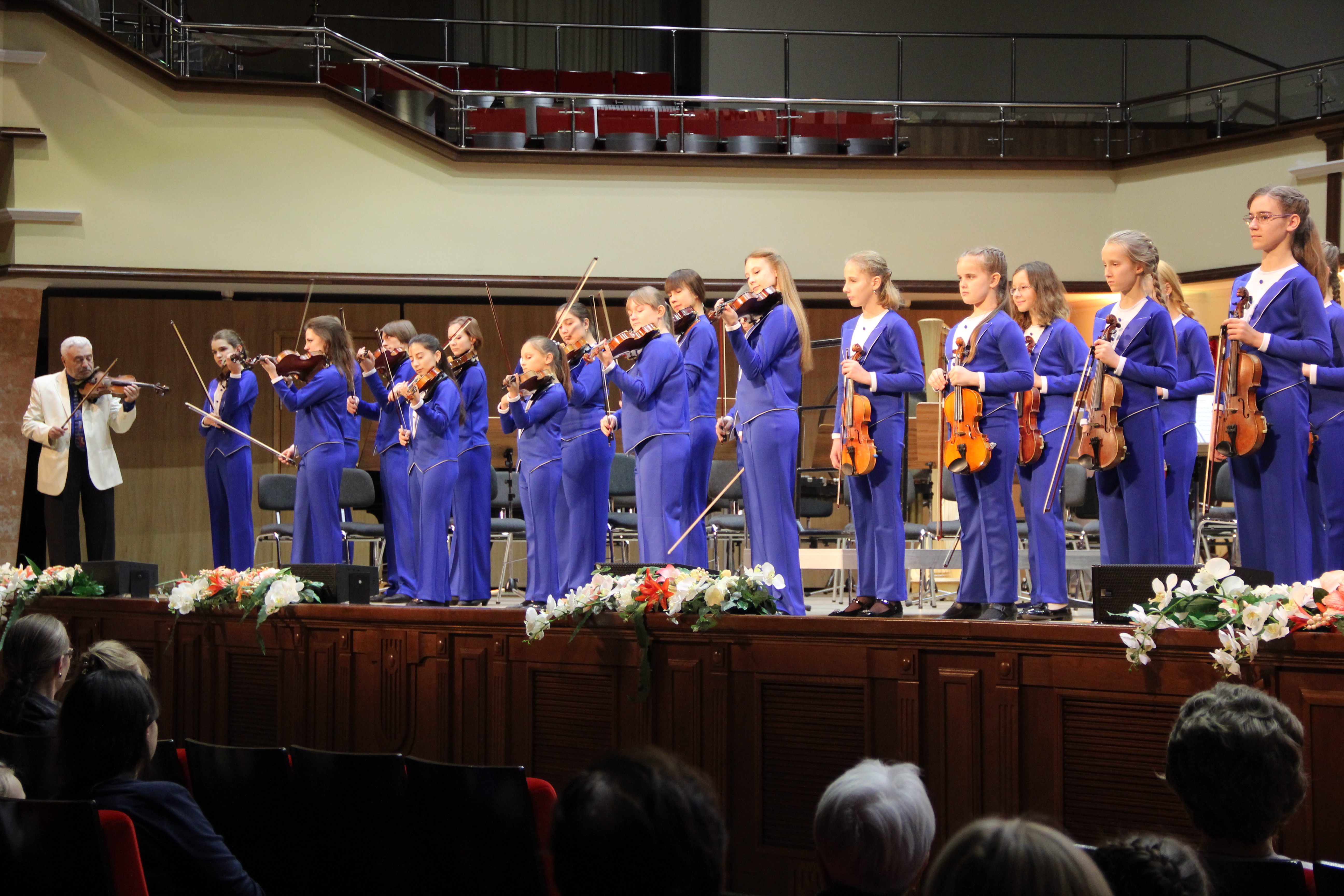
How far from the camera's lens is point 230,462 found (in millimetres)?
7363

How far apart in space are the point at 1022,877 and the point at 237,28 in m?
8.59

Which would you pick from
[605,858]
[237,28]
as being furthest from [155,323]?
[605,858]

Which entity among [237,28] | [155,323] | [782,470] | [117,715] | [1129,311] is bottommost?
[117,715]

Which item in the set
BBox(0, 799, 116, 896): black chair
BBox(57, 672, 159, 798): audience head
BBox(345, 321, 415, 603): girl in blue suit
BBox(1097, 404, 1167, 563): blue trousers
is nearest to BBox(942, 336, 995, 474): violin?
BBox(1097, 404, 1167, 563): blue trousers

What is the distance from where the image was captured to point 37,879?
2266 mm

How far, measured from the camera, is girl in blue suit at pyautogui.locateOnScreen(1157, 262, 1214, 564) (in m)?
4.65

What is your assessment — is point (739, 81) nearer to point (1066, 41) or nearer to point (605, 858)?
point (1066, 41)

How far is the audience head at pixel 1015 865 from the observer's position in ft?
4.35

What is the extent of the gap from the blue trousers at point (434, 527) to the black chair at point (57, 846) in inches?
159

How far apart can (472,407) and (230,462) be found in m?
1.67

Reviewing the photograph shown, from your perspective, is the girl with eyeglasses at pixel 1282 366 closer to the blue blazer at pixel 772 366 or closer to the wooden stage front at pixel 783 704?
the wooden stage front at pixel 783 704

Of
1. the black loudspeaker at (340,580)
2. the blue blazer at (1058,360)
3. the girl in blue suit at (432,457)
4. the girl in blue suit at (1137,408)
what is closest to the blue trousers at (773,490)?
the blue blazer at (1058,360)

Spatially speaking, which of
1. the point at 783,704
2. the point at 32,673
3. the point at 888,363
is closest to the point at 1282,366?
the point at 888,363

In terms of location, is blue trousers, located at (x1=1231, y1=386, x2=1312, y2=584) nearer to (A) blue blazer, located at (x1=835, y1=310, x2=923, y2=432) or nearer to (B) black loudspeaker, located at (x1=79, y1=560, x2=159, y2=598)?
(A) blue blazer, located at (x1=835, y1=310, x2=923, y2=432)
